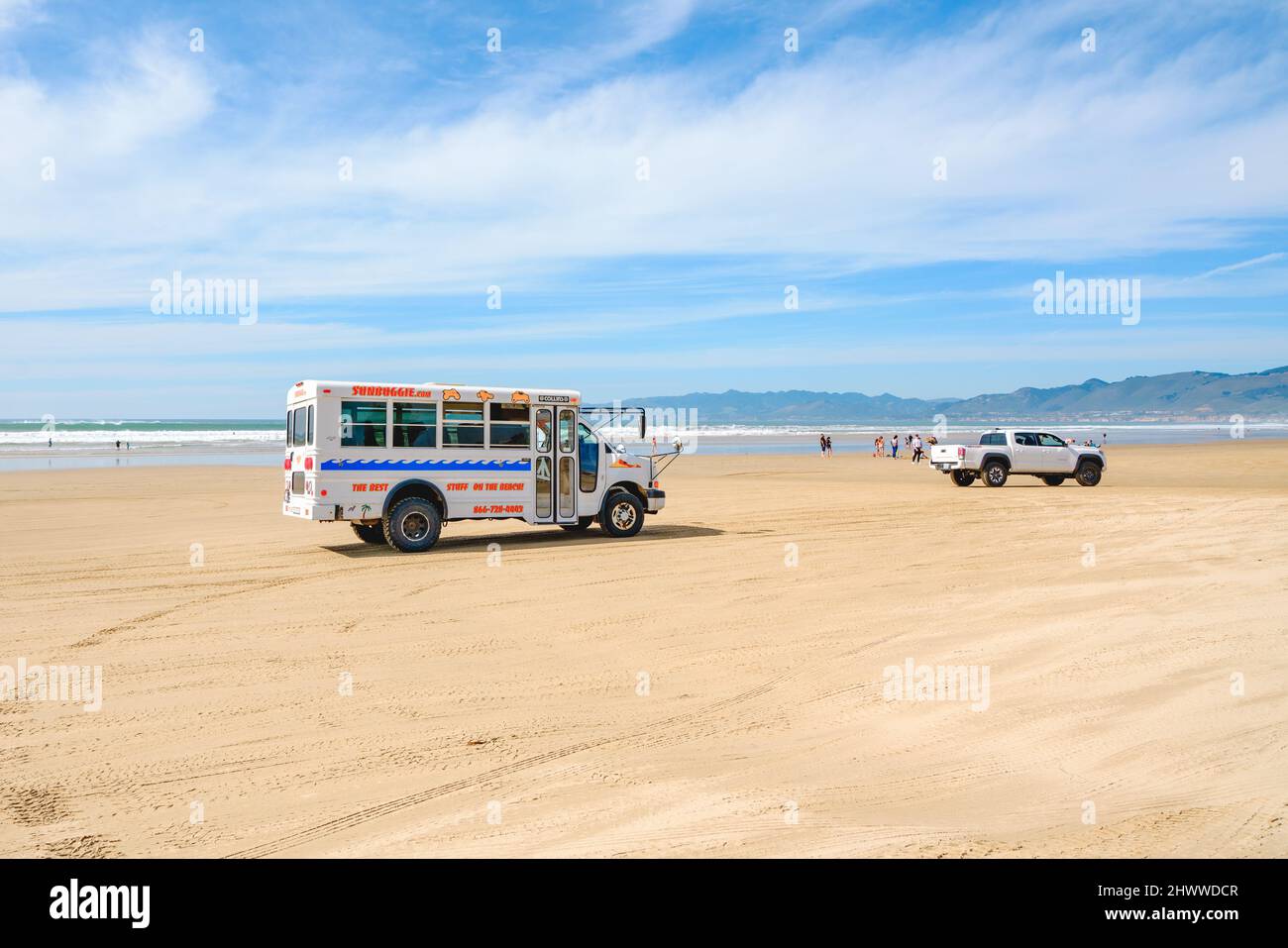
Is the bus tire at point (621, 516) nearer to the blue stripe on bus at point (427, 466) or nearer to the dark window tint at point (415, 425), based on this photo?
the blue stripe on bus at point (427, 466)

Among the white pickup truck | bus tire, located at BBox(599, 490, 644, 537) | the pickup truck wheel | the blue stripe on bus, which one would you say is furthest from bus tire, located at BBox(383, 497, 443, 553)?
the pickup truck wheel

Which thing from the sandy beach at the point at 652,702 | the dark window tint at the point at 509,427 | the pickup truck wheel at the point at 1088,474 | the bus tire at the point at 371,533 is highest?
the dark window tint at the point at 509,427

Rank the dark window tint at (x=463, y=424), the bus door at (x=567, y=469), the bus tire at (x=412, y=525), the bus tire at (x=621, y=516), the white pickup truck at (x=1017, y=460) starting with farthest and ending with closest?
1. the white pickup truck at (x=1017, y=460)
2. the bus tire at (x=621, y=516)
3. the bus door at (x=567, y=469)
4. the dark window tint at (x=463, y=424)
5. the bus tire at (x=412, y=525)

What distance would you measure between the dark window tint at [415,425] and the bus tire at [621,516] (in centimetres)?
332

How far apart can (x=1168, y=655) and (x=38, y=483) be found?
36286 mm

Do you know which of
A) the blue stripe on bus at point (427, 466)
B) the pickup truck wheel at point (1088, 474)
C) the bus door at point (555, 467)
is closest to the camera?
the blue stripe on bus at point (427, 466)

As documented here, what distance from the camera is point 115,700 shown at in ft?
24.8

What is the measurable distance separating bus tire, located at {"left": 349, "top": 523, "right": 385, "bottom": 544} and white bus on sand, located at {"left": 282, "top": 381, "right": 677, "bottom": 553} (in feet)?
0.08

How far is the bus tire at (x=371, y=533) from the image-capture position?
58.3 feet

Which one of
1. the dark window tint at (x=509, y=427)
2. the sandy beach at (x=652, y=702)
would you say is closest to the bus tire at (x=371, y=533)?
the sandy beach at (x=652, y=702)

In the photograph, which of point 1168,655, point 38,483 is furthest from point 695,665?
point 38,483

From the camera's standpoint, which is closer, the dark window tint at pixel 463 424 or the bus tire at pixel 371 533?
the dark window tint at pixel 463 424

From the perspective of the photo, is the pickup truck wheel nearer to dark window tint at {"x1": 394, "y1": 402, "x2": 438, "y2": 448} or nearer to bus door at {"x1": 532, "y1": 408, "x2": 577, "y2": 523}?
bus door at {"x1": 532, "y1": 408, "x2": 577, "y2": 523}
